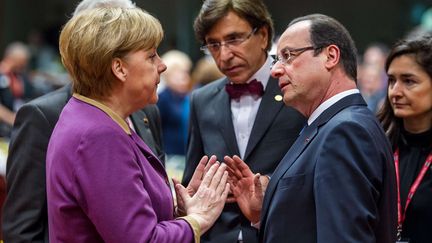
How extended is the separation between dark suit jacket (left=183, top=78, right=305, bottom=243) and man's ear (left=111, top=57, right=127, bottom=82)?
1.04m

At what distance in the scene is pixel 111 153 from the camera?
2521mm

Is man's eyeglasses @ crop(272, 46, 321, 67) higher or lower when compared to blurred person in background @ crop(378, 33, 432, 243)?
higher

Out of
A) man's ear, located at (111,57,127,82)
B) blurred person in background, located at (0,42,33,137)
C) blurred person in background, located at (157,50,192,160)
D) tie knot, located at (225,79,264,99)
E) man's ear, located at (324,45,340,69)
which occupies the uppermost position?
man's ear, located at (324,45,340,69)

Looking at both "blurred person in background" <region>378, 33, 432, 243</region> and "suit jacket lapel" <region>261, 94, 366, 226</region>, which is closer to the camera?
"suit jacket lapel" <region>261, 94, 366, 226</region>

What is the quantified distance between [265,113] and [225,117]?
201 mm

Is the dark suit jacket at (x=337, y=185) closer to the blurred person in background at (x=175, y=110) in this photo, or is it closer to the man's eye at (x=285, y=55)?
the man's eye at (x=285, y=55)

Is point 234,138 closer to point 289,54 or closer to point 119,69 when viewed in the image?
point 289,54

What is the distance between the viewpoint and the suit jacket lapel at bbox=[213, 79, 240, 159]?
3.63 metres

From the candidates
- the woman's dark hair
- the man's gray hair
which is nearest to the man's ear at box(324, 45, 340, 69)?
the woman's dark hair

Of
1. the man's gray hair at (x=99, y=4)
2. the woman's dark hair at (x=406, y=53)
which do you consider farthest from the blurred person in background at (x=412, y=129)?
the man's gray hair at (x=99, y=4)

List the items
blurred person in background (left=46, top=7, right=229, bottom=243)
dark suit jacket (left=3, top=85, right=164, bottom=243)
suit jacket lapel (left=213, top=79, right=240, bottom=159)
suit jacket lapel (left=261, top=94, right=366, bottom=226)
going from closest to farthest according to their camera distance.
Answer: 1. blurred person in background (left=46, top=7, right=229, bottom=243)
2. suit jacket lapel (left=261, top=94, right=366, bottom=226)
3. dark suit jacket (left=3, top=85, right=164, bottom=243)
4. suit jacket lapel (left=213, top=79, right=240, bottom=159)

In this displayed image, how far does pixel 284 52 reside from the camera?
9.61 feet

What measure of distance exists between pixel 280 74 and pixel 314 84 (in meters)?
0.16

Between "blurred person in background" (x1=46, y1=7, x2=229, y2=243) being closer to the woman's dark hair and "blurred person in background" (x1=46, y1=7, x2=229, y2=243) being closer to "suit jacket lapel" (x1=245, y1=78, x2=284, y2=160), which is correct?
"suit jacket lapel" (x1=245, y1=78, x2=284, y2=160)
